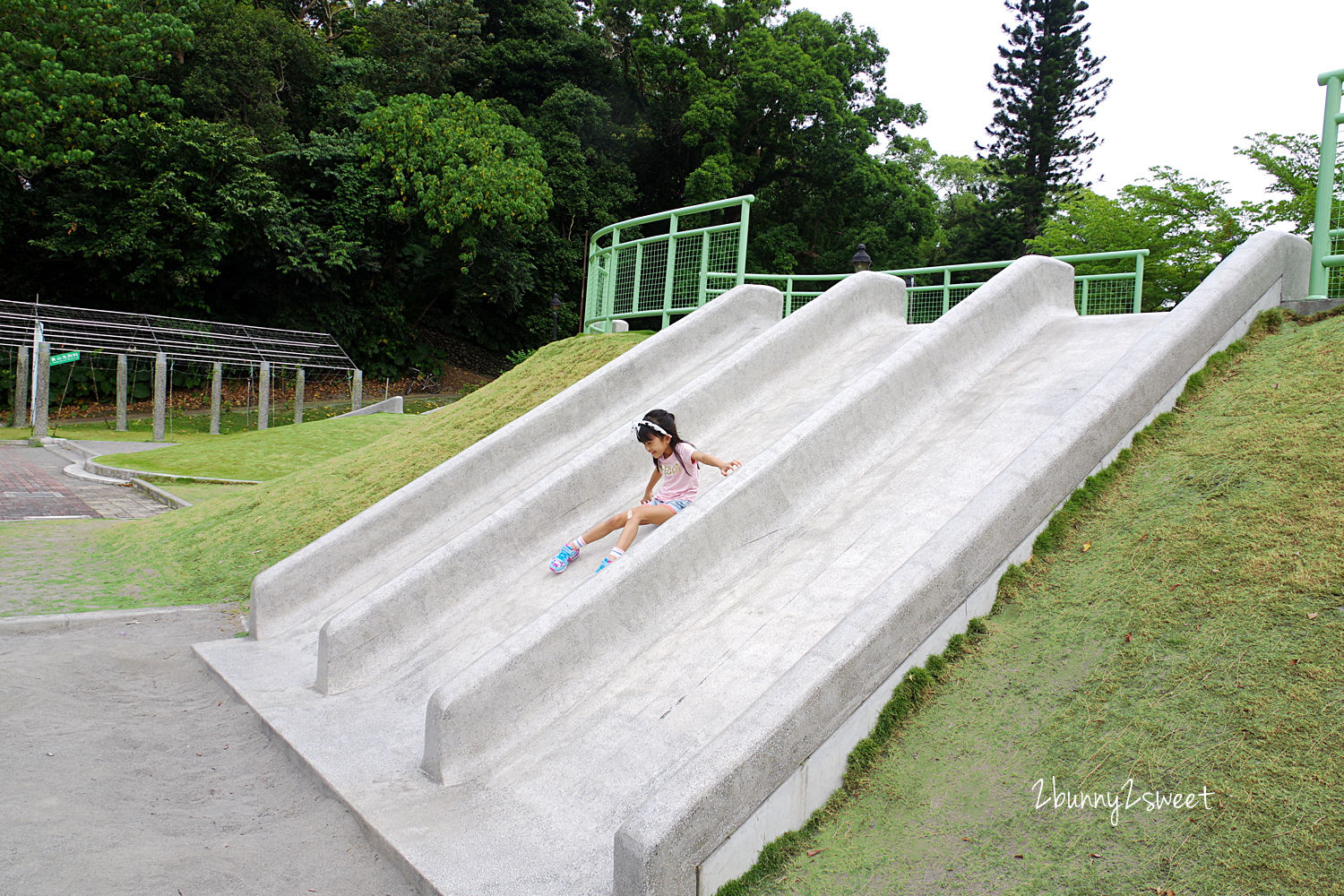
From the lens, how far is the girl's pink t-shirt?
5.70 metres

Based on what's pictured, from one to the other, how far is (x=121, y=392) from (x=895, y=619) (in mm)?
26437

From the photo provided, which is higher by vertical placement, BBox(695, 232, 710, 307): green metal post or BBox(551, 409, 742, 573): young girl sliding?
BBox(695, 232, 710, 307): green metal post

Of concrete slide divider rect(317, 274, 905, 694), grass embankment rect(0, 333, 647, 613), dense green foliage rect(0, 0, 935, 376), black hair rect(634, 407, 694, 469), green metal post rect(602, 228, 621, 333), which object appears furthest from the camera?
dense green foliage rect(0, 0, 935, 376)

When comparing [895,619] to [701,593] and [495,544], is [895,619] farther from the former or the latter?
[495,544]

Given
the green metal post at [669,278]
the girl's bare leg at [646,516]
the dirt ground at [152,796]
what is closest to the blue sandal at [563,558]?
the girl's bare leg at [646,516]

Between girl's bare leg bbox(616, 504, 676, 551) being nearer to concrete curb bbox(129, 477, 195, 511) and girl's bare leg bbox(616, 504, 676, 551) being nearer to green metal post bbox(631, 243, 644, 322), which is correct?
green metal post bbox(631, 243, 644, 322)

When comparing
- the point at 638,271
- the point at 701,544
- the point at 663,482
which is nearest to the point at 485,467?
the point at 663,482

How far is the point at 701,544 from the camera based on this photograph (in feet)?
16.1

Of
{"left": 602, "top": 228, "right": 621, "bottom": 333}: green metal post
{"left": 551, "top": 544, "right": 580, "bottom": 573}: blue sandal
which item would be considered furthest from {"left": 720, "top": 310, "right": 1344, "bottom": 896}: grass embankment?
{"left": 602, "top": 228, "right": 621, "bottom": 333}: green metal post

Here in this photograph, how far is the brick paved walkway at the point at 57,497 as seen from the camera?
1226 centimetres

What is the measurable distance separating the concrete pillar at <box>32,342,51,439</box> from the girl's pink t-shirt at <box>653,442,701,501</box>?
22278mm

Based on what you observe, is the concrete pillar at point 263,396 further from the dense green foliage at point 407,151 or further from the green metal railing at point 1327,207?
the green metal railing at point 1327,207

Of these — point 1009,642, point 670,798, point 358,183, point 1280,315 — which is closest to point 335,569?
point 670,798

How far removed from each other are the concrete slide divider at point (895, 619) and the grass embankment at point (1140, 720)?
0.69 feet
